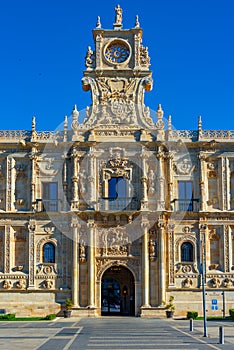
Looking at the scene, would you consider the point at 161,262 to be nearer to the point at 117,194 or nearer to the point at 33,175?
the point at 117,194

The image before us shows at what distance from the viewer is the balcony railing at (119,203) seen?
6875cm

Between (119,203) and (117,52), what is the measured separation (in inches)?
596

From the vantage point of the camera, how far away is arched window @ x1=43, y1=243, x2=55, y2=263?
69062 mm

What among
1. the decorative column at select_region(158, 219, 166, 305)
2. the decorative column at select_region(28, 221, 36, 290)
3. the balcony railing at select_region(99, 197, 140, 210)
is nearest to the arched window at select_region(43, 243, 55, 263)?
the decorative column at select_region(28, 221, 36, 290)

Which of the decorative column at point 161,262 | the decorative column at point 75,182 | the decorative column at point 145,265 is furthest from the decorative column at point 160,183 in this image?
the decorative column at point 75,182

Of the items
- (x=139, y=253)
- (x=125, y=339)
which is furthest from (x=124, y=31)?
(x=125, y=339)

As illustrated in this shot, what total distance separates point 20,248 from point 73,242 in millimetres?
5299

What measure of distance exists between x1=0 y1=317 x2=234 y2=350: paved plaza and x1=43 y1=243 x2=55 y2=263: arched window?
12720 millimetres

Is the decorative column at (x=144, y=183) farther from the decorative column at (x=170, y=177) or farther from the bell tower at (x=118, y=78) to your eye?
the bell tower at (x=118, y=78)

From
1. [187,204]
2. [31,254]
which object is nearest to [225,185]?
[187,204]

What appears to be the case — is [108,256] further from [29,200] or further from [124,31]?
[124,31]

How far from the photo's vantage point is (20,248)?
69438mm

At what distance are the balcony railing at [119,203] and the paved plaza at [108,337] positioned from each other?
48.9 ft

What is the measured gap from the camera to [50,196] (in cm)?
6975
